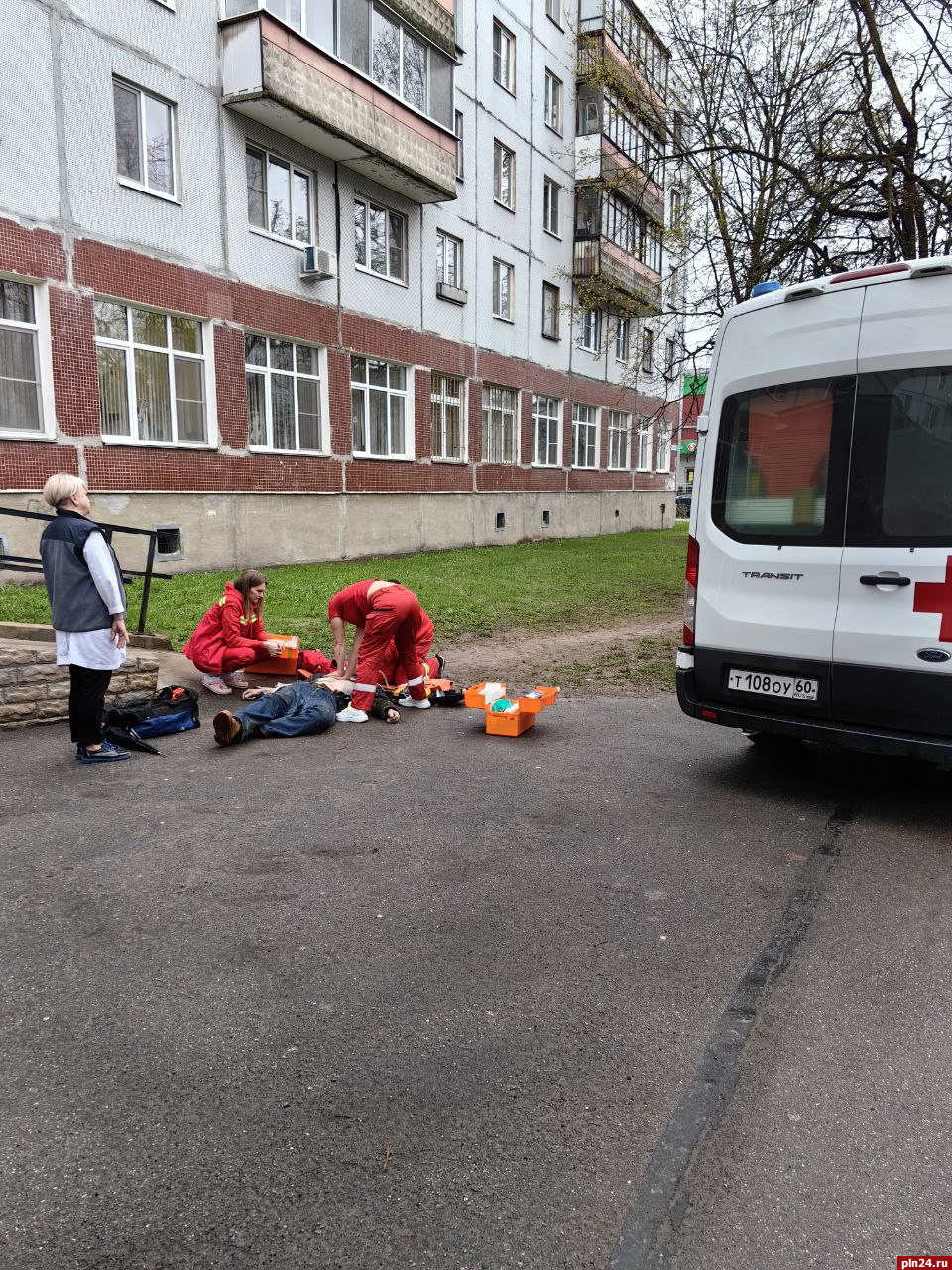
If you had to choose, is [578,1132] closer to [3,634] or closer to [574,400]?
[3,634]

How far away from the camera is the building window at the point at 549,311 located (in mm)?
28922

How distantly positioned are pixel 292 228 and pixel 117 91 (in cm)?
425

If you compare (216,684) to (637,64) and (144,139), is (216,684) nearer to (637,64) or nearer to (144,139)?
(144,139)

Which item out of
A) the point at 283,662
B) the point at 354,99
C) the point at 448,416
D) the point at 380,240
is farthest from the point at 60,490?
the point at 448,416

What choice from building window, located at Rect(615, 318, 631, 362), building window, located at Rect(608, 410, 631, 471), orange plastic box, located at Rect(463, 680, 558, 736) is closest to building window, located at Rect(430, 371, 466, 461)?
building window, located at Rect(608, 410, 631, 471)

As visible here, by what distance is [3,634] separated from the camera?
22.8 ft

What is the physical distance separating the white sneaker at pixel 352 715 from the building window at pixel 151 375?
9.72 m

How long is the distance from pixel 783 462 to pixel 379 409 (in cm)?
1694

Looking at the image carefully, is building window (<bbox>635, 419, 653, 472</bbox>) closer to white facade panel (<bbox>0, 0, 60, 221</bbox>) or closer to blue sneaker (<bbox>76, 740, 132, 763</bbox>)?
white facade panel (<bbox>0, 0, 60, 221</bbox>)

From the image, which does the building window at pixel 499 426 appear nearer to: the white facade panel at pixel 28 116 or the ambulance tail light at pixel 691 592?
the white facade panel at pixel 28 116

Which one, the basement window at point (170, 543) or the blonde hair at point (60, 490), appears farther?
the basement window at point (170, 543)

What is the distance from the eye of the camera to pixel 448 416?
24.0 metres

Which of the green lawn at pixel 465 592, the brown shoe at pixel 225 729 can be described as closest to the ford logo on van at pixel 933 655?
the brown shoe at pixel 225 729

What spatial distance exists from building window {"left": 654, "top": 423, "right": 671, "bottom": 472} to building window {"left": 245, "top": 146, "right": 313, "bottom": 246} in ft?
77.1
